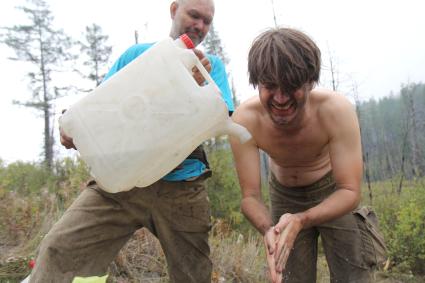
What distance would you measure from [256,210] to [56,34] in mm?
22540

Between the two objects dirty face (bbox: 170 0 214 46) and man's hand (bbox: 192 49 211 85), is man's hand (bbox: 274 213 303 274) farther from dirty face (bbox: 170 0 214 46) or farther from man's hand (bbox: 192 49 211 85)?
dirty face (bbox: 170 0 214 46)

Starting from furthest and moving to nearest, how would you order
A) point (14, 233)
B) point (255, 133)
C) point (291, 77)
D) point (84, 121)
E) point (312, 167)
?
point (14, 233) → point (312, 167) → point (255, 133) → point (291, 77) → point (84, 121)

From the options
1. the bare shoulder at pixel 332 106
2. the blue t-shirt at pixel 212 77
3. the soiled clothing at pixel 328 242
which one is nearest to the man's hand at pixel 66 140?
the blue t-shirt at pixel 212 77

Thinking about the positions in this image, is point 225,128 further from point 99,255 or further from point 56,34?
point 56,34

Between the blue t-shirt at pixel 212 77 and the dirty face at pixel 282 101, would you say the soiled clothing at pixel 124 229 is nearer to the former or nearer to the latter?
the blue t-shirt at pixel 212 77

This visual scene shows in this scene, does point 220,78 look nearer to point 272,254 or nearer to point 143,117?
point 143,117

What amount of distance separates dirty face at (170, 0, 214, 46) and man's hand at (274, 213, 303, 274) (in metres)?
1.23

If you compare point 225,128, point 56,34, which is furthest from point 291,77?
point 56,34

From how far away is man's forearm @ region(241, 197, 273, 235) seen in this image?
77.2 inches

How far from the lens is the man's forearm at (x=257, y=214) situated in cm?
196

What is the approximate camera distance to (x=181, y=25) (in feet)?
7.65

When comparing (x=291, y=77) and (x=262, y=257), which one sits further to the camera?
(x=262, y=257)

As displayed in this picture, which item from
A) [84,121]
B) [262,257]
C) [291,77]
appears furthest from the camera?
[262,257]

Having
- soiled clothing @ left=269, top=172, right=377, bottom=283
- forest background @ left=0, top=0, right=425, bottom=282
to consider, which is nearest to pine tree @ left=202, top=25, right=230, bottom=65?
forest background @ left=0, top=0, right=425, bottom=282
